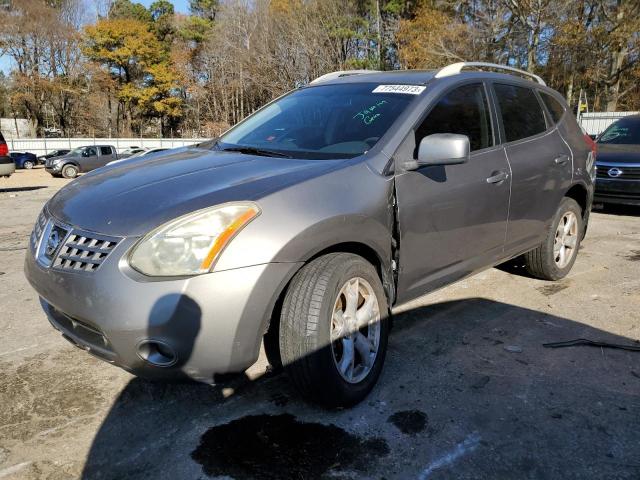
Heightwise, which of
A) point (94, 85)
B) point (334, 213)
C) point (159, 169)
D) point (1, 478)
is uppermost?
point (94, 85)

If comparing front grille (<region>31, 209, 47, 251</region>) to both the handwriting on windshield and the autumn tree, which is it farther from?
the autumn tree

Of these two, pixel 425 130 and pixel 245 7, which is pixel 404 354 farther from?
pixel 245 7

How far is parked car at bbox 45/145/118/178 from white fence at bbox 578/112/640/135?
23029 millimetres

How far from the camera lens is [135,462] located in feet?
7.32

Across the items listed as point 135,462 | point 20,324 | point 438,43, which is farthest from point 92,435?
point 438,43

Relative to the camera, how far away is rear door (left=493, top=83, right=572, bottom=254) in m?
3.75

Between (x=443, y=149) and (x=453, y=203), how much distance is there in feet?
1.53

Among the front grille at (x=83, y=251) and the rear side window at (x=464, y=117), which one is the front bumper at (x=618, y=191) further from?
the front grille at (x=83, y=251)

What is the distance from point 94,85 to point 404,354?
A: 52195 millimetres

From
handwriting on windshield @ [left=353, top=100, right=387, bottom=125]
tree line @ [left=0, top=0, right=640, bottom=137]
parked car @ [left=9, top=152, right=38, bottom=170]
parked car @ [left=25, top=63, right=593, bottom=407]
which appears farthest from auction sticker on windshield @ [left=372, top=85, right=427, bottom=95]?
parked car @ [left=9, top=152, right=38, bottom=170]

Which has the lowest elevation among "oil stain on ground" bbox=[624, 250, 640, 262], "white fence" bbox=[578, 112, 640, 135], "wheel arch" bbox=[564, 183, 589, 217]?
"oil stain on ground" bbox=[624, 250, 640, 262]

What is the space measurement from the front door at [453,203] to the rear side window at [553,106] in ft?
3.64

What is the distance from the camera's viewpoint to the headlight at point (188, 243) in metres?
2.14

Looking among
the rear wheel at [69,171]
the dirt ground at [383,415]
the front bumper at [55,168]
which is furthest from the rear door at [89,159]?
the dirt ground at [383,415]
